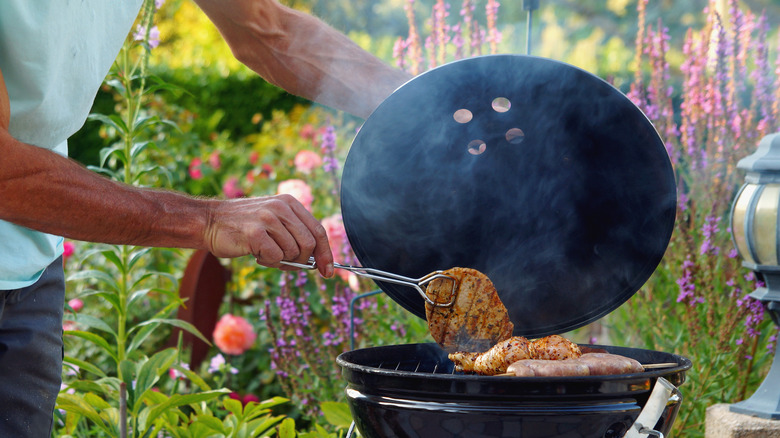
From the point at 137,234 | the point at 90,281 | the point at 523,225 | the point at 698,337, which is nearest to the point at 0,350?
the point at 137,234

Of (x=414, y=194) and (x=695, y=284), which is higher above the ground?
(x=414, y=194)

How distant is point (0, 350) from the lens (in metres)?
1.74

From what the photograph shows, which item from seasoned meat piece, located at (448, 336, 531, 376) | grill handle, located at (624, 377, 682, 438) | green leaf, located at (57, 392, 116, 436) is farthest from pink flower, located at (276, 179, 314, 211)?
grill handle, located at (624, 377, 682, 438)

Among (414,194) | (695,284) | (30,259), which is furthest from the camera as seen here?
(695,284)

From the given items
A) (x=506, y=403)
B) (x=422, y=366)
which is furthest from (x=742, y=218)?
(x=506, y=403)

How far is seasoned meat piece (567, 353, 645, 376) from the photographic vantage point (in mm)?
1418

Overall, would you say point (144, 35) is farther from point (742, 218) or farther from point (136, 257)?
point (742, 218)

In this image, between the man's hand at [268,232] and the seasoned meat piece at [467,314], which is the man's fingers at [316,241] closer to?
the man's hand at [268,232]

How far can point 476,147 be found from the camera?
1.79 m

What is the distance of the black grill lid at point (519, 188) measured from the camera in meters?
1.70

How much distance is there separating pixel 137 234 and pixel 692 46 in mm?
2074

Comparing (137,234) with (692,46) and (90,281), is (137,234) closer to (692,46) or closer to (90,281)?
(692,46)

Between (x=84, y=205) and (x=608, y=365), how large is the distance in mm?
1031

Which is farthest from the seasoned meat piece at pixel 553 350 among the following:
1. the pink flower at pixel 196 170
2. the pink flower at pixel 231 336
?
the pink flower at pixel 196 170
